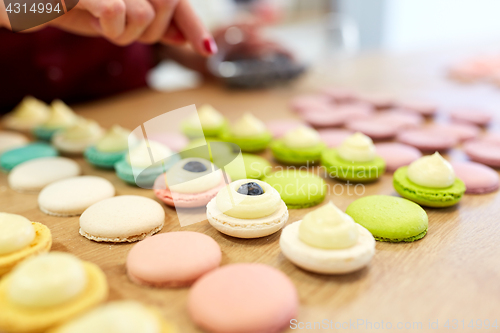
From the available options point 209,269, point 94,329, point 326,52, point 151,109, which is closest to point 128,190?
point 209,269

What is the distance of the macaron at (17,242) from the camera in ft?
2.67

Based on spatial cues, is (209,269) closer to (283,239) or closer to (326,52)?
(283,239)

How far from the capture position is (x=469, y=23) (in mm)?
5375

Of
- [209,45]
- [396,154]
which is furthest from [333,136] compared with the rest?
[209,45]

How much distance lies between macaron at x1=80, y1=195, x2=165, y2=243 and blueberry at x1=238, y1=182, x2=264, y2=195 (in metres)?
0.23

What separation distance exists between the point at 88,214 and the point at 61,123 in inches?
34.9

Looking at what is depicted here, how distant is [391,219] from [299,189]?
0.95 ft

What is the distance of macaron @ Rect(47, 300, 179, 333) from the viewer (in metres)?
0.59

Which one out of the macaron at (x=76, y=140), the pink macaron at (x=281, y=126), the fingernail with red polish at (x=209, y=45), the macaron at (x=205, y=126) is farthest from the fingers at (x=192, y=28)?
the macaron at (x=76, y=140)

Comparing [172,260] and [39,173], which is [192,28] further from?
[172,260]

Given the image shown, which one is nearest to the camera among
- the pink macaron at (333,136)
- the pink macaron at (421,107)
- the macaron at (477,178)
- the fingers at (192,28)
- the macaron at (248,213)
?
the macaron at (248,213)

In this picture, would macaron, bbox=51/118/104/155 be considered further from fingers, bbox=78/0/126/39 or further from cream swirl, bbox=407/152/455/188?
cream swirl, bbox=407/152/455/188

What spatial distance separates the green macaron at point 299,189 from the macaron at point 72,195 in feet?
1.73

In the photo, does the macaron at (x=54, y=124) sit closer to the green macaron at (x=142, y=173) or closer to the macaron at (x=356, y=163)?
the green macaron at (x=142, y=173)
